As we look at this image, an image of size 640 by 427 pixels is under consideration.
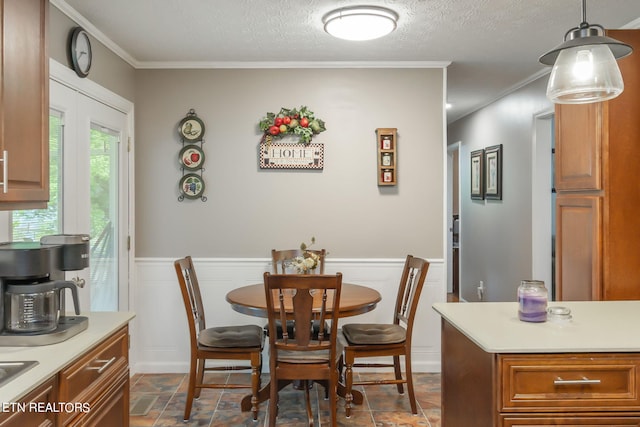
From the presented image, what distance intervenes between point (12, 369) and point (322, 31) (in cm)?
255

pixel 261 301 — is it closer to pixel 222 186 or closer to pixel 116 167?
pixel 222 186

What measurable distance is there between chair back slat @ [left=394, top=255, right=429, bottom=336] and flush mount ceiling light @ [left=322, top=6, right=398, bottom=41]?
1467 millimetres

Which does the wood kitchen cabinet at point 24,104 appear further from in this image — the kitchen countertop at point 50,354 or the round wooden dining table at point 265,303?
the round wooden dining table at point 265,303

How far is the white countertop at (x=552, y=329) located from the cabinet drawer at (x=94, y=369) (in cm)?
A: 139

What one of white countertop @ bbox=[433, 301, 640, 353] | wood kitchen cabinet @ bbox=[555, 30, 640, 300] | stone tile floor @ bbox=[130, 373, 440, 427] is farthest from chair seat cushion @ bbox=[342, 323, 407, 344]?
wood kitchen cabinet @ bbox=[555, 30, 640, 300]

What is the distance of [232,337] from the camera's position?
313cm

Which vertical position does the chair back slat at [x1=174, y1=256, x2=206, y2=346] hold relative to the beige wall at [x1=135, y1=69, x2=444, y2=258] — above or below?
below

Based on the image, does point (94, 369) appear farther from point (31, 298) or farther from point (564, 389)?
point (564, 389)

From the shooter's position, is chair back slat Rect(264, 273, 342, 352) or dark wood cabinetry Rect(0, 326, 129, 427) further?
chair back slat Rect(264, 273, 342, 352)

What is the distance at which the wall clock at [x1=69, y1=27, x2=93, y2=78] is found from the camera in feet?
9.45

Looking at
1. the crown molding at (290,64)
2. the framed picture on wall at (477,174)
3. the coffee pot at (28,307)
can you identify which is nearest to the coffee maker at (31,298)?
the coffee pot at (28,307)

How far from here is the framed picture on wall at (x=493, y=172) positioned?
5262 millimetres

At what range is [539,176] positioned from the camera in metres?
4.47

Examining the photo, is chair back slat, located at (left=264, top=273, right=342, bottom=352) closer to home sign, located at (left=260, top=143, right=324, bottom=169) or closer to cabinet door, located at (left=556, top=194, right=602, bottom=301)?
cabinet door, located at (left=556, top=194, right=602, bottom=301)
